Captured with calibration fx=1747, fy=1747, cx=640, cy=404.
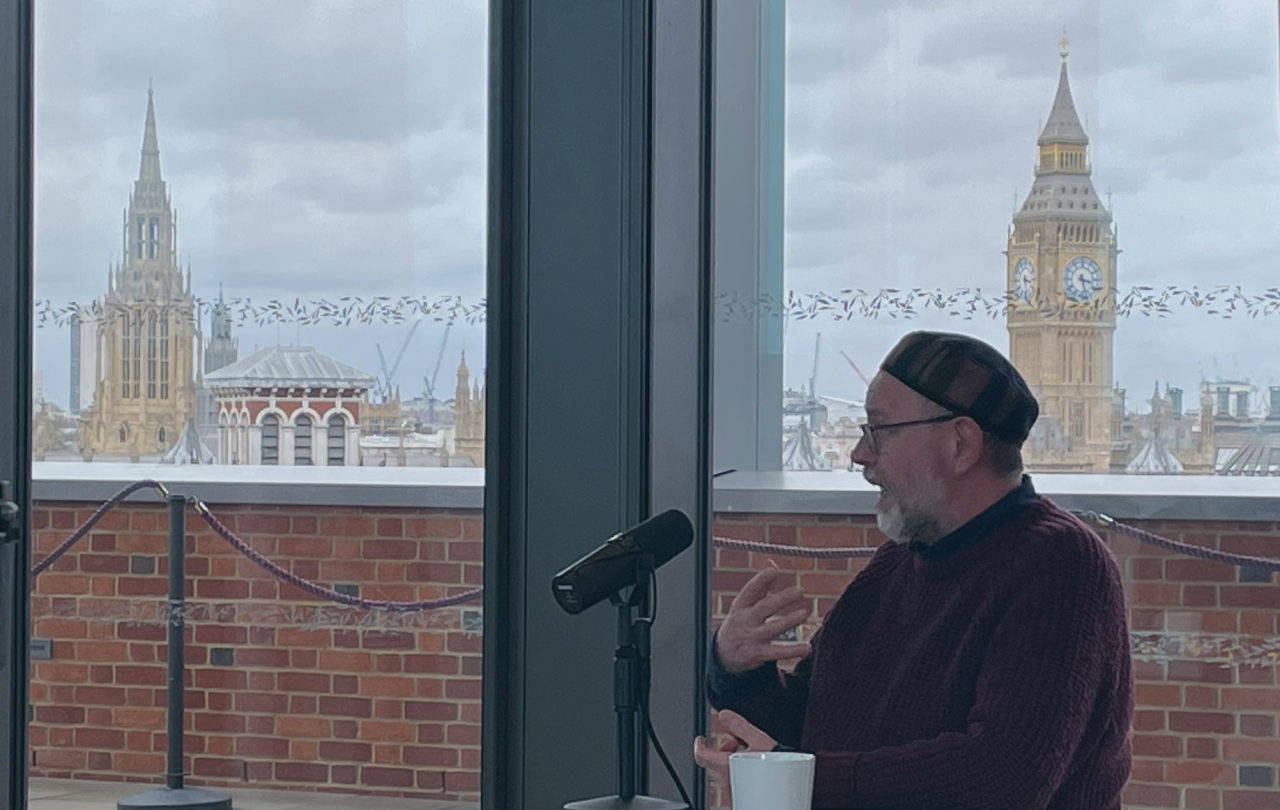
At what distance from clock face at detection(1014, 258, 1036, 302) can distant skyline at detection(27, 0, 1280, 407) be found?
0.04 metres

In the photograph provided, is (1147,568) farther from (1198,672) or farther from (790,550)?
(790,550)

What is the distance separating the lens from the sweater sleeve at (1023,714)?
225cm

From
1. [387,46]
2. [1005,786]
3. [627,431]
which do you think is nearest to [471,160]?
[387,46]

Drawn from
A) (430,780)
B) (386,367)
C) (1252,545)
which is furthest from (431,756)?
(1252,545)

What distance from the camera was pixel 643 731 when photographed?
320 cm

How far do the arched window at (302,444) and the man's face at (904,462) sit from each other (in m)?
1.24

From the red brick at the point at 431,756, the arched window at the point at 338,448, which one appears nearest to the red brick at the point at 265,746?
the red brick at the point at 431,756

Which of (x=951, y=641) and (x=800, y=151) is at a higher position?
(x=800, y=151)

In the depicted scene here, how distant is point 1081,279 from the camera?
2922mm

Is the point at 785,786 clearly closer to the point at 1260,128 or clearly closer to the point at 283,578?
the point at 1260,128

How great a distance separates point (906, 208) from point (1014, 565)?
32.9 inches

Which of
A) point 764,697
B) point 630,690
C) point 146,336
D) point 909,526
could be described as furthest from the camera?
point 146,336

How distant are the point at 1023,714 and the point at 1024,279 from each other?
0.95 meters

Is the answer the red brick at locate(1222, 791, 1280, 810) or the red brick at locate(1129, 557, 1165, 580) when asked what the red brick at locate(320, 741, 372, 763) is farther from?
the red brick at locate(1222, 791, 1280, 810)
